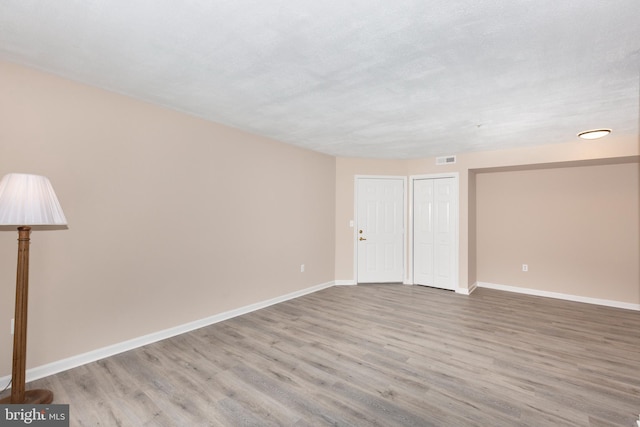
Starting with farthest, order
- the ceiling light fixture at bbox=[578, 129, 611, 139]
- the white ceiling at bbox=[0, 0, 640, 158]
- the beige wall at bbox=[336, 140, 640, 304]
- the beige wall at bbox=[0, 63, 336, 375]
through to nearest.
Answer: the beige wall at bbox=[336, 140, 640, 304] → the ceiling light fixture at bbox=[578, 129, 611, 139] → the beige wall at bbox=[0, 63, 336, 375] → the white ceiling at bbox=[0, 0, 640, 158]

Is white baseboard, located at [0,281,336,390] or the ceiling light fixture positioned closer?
white baseboard, located at [0,281,336,390]

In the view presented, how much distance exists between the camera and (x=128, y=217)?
9.29ft

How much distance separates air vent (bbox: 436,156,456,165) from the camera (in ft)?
16.8

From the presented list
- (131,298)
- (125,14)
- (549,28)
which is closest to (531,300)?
(549,28)

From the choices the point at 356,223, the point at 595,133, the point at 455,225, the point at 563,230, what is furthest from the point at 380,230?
the point at 595,133

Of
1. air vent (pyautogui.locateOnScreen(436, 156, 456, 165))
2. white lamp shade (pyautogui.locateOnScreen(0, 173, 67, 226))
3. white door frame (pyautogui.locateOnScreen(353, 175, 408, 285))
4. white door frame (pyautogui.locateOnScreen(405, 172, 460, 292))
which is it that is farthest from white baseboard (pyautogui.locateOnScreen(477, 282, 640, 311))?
white lamp shade (pyautogui.locateOnScreen(0, 173, 67, 226))

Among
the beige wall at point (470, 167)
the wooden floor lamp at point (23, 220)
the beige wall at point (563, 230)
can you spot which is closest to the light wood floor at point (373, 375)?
the wooden floor lamp at point (23, 220)

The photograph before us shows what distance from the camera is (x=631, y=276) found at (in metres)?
4.28

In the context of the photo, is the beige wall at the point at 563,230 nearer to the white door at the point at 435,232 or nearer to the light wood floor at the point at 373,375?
the white door at the point at 435,232

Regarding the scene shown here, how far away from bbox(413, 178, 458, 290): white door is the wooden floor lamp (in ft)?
16.9

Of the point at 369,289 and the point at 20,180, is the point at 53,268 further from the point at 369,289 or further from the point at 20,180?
the point at 369,289

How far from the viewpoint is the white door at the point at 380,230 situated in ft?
18.3

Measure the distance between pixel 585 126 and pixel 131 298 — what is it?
541cm

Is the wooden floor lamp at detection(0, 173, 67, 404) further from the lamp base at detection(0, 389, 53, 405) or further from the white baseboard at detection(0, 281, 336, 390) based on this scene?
the white baseboard at detection(0, 281, 336, 390)
